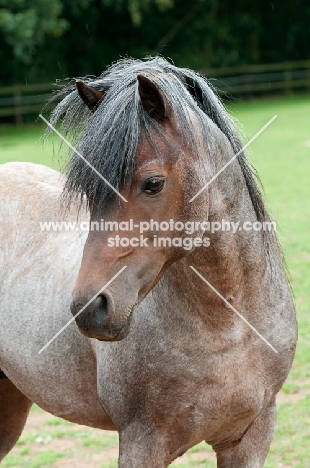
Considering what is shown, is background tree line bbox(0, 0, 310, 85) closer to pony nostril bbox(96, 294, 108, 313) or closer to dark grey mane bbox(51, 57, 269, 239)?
dark grey mane bbox(51, 57, 269, 239)

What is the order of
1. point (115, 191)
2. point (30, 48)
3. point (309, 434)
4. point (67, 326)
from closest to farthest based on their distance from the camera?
point (115, 191) < point (67, 326) < point (309, 434) < point (30, 48)

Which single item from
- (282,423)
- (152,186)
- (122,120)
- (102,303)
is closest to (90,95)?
(122,120)

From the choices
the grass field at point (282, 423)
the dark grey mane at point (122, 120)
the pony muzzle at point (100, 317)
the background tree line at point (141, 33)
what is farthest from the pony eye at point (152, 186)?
the background tree line at point (141, 33)

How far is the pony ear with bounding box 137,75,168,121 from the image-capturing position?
254 cm

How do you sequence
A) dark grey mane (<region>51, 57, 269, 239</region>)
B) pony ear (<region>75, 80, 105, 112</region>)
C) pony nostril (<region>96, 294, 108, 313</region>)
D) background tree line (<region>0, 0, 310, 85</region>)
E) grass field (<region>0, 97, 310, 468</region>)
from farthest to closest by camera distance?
background tree line (<region>0, 0, 310, 85</region>)
grass field (<region>0, 97, 310, 468</region>)
pony ear (<region>75, 80, 105, 112</region>)
dark grey mane (<region>51, 57, 269, 239</region>)
pony nostril (<region>96, 294, 108, 313</region>)

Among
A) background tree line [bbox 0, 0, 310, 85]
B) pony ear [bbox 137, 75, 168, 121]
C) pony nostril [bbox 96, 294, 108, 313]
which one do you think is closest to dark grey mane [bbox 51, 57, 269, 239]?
pony ear [bbox 137, 75, 168, 121]

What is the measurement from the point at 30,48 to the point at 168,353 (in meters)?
25.2

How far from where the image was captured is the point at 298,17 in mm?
33969

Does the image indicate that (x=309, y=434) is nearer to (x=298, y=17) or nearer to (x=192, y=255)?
(x=192, y=255)

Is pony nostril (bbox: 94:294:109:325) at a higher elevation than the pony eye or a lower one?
lower

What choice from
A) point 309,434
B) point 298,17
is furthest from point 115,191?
point 298,17

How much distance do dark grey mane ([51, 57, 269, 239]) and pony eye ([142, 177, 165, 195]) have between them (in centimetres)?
7

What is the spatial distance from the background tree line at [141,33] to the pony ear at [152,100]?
2282 centimetres

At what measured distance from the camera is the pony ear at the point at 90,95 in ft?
8.91
